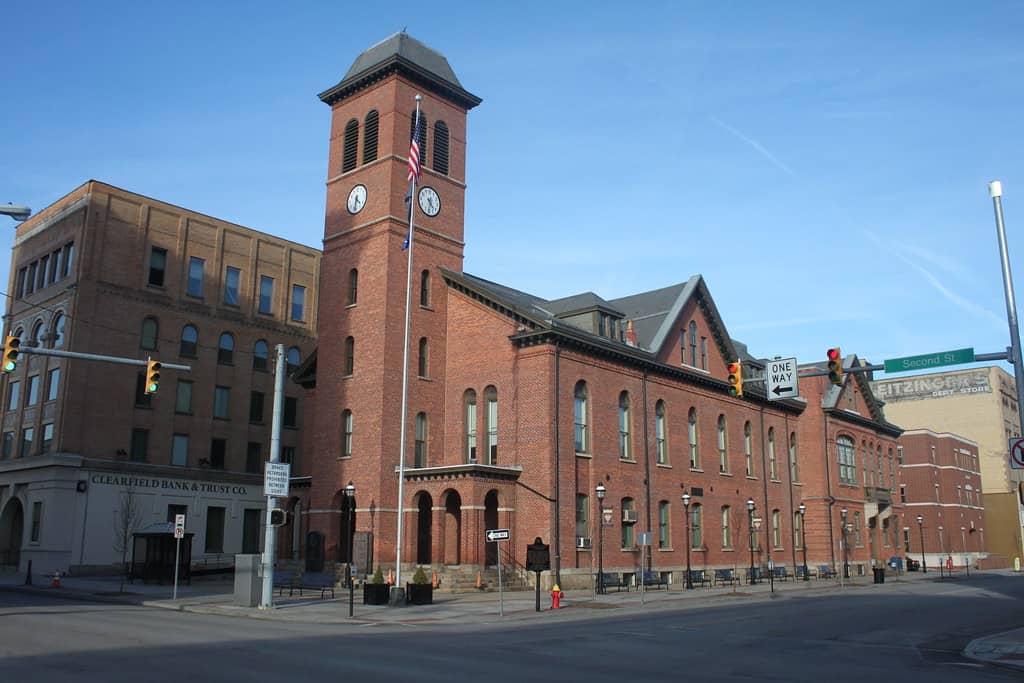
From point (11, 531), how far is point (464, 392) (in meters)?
30.2

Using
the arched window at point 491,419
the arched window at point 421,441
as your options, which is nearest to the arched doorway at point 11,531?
the arched window at point 421,441

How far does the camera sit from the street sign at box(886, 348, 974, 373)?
20.8 metres

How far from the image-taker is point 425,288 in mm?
41906

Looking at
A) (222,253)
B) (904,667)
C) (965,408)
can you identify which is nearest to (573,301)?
(222,253)

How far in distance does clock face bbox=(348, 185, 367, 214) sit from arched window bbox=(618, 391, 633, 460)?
50.9 feet

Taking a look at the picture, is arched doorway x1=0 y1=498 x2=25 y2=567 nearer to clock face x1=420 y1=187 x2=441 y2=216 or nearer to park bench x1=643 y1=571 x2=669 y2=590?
clock face x1=420 y1=187 x2=441 y2=216

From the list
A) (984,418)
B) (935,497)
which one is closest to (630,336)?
(935,497)

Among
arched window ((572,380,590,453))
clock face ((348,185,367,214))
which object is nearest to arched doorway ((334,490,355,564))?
arched window ((572,380,590,453))

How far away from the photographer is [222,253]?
2211 inches

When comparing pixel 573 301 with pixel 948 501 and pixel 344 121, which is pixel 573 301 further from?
pixel 948 501

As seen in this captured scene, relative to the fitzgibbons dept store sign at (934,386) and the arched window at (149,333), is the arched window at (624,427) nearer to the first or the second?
the arched window at (149,333)

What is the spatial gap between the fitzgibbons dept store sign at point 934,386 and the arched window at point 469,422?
83772 millimetres

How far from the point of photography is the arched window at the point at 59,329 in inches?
1934

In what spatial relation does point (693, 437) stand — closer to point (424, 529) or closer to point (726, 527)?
point (726, 527)
